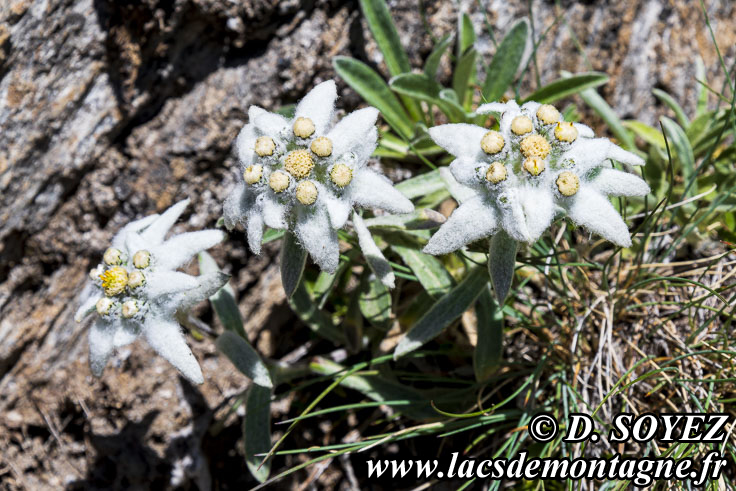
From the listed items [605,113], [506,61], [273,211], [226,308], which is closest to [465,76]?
[506,61]

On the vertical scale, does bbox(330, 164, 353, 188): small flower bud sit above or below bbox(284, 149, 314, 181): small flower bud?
below

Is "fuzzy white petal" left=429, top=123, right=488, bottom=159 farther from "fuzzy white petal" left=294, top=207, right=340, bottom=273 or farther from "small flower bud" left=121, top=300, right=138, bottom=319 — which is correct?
"small flower bud" left=121, top=300, right=138, bottom=319

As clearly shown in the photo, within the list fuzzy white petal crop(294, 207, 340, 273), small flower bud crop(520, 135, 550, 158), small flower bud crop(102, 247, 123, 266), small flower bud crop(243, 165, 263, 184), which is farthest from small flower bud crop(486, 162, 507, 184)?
small flower bud crop(102, 247, 123, 266)

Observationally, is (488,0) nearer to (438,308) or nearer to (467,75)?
(467,75)

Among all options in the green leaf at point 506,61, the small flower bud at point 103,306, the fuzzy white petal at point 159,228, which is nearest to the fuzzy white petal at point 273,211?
the fuzzy white petal at point 159,228

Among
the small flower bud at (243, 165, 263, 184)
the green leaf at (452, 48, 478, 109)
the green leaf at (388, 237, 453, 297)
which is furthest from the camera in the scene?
the green leaf at (452, 48, 478, 109)

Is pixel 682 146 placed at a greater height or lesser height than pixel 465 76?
lesser

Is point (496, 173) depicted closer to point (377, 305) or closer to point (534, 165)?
point (534, 165)
